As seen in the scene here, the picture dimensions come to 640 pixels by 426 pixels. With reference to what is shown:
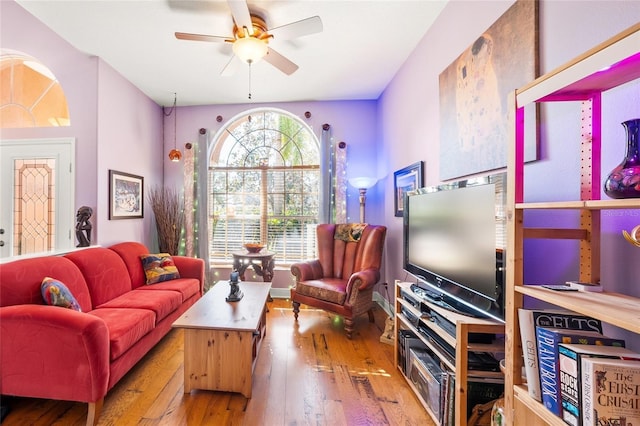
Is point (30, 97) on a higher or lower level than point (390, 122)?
higher

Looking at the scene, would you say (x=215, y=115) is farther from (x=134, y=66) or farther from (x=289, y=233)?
(x=289, y=233)

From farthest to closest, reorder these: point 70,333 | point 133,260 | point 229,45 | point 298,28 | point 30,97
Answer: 1. point 30,97
2. point 133,260
3. point 229,45
4. point 298,28
5. point 70,333

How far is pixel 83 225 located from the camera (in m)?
2.64

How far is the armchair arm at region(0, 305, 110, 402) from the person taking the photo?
1.49 metres

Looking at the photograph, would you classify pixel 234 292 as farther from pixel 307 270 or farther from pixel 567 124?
pixel 567 124

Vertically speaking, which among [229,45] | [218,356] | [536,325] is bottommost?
[218,356]

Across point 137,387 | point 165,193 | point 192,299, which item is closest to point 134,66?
point 165,193

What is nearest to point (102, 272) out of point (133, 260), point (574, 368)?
point (133, 260)

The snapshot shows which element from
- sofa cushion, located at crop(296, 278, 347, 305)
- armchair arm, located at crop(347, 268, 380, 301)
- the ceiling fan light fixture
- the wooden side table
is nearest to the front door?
the wooden side table

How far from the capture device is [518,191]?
1060 millimetres

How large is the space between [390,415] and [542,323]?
1.13 m

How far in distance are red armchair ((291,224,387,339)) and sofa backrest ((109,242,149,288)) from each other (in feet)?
5.43

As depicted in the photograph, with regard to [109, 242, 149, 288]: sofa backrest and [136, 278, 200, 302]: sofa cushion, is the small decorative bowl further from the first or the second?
[109, 242, 149, 288]: sofa backrest

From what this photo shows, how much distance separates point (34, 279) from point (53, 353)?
630 mm
